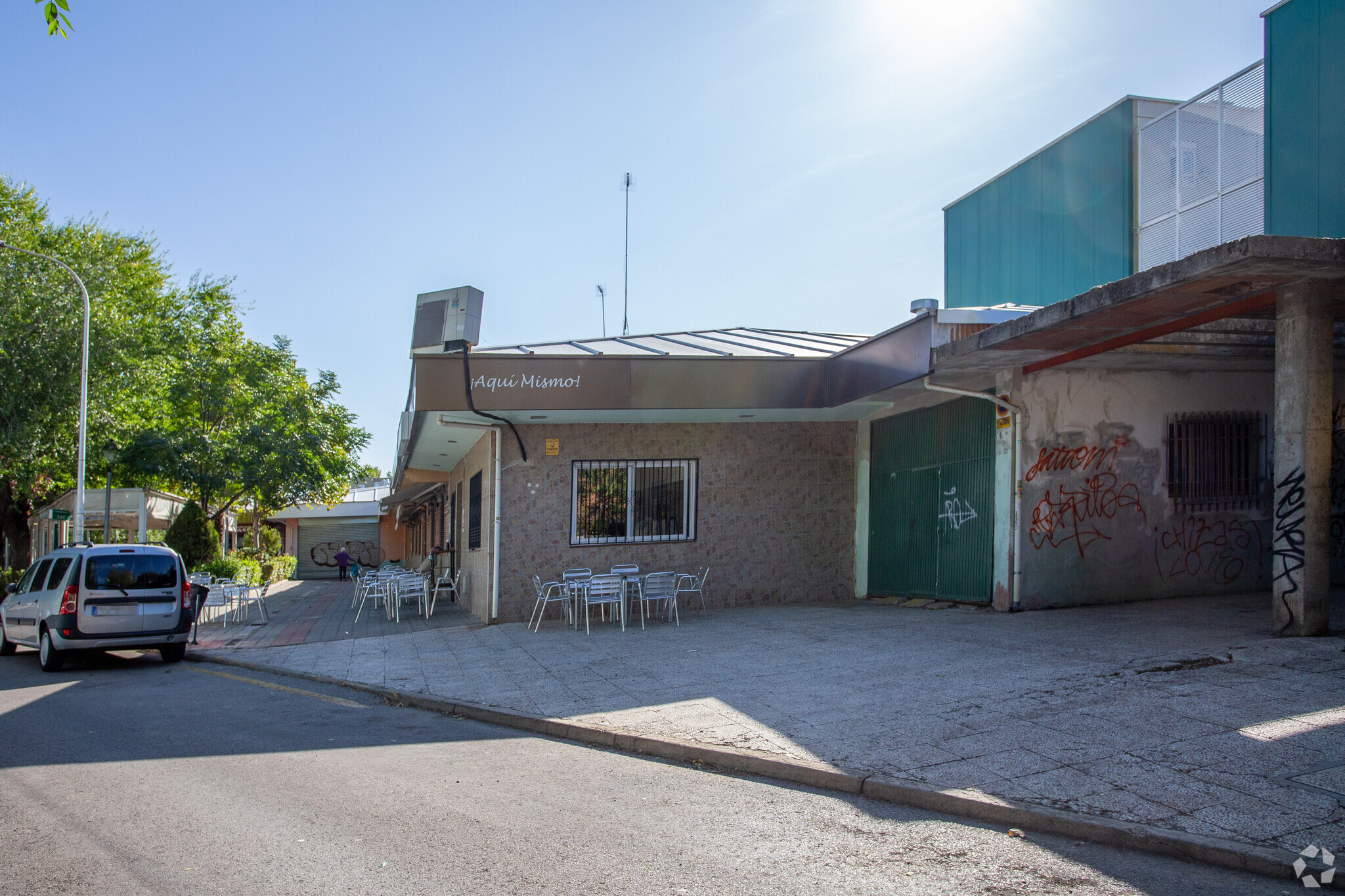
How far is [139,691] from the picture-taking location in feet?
32.0

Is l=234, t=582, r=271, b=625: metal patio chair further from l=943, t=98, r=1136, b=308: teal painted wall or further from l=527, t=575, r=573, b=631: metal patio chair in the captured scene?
l=943, t=98, r=1136, b=308: teal painted wall

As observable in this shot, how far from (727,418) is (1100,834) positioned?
1049 cm

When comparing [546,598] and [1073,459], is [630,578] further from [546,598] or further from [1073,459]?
[1073,459]

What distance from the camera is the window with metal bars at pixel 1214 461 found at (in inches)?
462

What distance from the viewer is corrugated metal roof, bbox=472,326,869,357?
13.2 metres

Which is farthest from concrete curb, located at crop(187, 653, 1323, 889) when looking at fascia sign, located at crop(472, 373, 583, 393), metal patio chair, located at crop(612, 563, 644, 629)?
fascia sign, located at crop(472, 373, 583, 393)

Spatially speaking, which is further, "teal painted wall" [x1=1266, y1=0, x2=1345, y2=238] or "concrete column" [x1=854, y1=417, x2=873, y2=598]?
"concrete column" [x1=854, y1=417, x2=873, y2=598]

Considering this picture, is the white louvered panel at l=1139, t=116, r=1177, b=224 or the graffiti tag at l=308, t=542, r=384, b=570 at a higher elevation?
the white louvered panel at l=1139, t=116, r=1177, b=224

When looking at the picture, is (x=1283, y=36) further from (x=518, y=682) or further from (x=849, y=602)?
(x=518, y=682)

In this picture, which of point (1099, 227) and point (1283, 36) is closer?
point (1283, 36)

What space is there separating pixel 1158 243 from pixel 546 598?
11214 mm

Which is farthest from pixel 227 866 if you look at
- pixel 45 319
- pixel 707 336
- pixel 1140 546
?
pixel 45 319

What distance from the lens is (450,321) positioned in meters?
12.5

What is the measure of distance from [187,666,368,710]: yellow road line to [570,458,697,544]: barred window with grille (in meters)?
5.11
